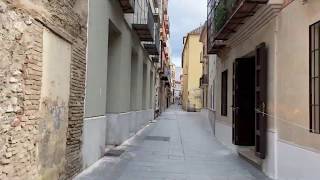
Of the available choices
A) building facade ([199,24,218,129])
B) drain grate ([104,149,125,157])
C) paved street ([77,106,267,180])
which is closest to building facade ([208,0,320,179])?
paved street ([77,106,267,180])

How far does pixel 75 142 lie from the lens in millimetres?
9070

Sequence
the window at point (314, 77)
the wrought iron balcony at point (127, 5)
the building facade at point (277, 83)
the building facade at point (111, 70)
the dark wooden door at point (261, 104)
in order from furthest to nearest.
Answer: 1. the wrought iron balcony at point (127, 5)
2. the building facade at point (111, 70)
3. the dark wooden door at point (261, 104)
4. the building facade at point (277, 83)
5. the window at point (314, 77)

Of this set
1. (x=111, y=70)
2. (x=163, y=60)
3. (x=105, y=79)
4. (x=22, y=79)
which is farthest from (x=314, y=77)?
(x=163, y=60)

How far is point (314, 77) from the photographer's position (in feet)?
24.8

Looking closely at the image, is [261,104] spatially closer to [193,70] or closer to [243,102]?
[243,102]

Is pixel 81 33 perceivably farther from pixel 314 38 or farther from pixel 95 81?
pixel 314 38

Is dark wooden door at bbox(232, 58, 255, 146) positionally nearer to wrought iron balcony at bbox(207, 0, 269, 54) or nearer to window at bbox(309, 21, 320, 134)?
wrought iron balcony at bbox(207, 0, 269, 54)

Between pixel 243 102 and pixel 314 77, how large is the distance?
647cm

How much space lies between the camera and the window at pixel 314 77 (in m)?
7.39

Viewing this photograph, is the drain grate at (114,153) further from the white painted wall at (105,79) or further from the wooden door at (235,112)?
the wooden door at (235,112)

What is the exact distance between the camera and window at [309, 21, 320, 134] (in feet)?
24.3

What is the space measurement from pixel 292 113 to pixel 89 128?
14.6ft

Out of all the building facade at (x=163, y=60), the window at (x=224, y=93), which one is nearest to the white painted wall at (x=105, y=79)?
the window at (x=224, y=93)

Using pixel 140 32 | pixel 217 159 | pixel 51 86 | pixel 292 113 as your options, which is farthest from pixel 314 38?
pixel 140 32
